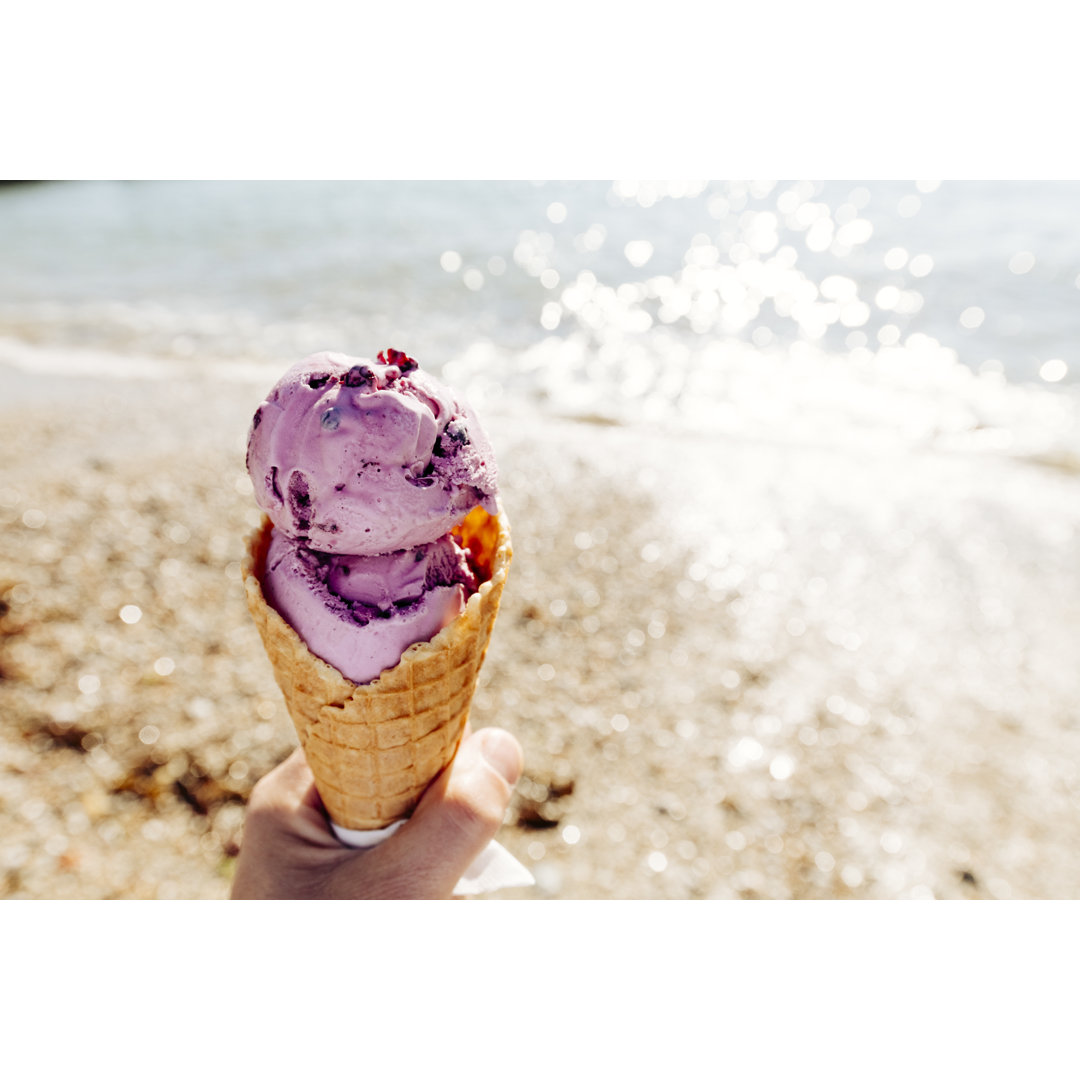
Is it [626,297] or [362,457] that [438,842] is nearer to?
[362,457]

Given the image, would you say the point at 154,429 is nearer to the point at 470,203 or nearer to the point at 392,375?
the point at 392,375

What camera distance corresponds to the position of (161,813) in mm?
2908

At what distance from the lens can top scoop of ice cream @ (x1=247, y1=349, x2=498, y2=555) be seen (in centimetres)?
152

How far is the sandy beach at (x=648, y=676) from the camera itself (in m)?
2.98

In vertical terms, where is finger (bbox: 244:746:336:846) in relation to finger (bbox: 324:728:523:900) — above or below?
below

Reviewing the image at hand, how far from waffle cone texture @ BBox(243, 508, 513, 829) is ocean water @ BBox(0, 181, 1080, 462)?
16.7 feet

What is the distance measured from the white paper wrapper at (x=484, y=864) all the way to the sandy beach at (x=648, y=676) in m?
0.92

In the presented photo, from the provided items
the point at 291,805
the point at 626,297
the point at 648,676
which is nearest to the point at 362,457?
the point at 291,805

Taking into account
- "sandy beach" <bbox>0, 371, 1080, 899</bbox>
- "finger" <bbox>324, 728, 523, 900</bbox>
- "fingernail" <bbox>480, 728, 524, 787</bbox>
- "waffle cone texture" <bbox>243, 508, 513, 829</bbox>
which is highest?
"waffle cone texture" <bbox>243, 508, 513, 829</bbox>

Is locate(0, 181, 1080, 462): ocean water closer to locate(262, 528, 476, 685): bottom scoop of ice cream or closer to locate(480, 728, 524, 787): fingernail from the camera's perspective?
locate(480, 728, 524, 787): fingernail

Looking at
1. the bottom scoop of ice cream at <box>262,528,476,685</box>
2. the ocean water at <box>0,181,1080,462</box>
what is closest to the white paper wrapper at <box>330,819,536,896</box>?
the bottom scoop of ice cream at <box>262,528,476,685</box>

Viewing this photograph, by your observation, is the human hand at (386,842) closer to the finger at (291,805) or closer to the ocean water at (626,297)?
the finger at (291,805)

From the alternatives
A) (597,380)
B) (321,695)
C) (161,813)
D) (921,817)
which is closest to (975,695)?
(921,817)

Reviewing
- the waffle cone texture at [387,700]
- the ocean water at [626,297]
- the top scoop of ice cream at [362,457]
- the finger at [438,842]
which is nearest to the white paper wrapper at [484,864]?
the waffle cone texture at [387,700]
